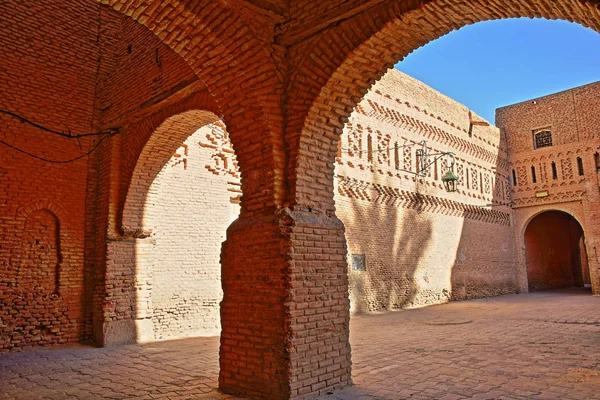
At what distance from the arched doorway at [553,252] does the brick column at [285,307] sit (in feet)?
66.2

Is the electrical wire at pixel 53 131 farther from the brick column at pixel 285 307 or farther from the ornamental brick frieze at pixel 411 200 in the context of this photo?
the ornamental brick frieze at pixel 411 200

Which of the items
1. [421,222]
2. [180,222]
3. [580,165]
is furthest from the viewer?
[580,165]

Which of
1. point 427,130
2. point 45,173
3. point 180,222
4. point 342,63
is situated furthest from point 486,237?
point 45,173

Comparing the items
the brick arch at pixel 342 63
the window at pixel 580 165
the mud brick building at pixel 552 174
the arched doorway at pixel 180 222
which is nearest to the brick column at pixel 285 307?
the brick arch at pixel 342 63

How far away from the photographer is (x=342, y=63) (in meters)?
5.26

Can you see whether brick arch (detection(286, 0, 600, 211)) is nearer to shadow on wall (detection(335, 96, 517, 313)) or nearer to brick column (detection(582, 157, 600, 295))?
shadow on wall (detection(335, 96, 517, 313))

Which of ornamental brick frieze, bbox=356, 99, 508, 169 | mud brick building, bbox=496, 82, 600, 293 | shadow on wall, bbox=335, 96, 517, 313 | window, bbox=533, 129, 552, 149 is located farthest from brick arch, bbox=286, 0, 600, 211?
window, bbox=533, 129, 552, 149

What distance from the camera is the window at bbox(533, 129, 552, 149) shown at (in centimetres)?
2131

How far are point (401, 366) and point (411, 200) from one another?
1039cm

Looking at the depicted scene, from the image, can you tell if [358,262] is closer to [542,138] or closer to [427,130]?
[427,130]

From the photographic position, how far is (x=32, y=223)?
9164 millimetres

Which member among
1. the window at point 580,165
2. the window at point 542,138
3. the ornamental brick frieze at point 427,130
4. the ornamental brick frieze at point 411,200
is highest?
the window at point 542,138

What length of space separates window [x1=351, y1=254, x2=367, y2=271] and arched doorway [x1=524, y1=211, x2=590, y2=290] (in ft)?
41.7

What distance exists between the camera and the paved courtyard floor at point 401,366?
17.3 feet
